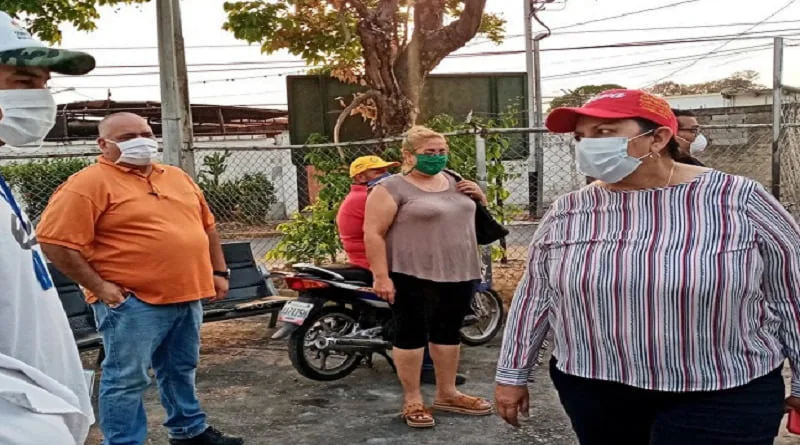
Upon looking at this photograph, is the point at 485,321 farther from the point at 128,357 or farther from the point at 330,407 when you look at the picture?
the point at 128,357

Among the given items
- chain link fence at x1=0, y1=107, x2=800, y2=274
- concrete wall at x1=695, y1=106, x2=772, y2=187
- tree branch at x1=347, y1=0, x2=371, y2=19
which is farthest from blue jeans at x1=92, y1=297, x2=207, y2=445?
concrete wall at x1=695, y1=106, x2=772, y2=187

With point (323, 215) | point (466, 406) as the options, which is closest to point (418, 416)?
point (466, 406)

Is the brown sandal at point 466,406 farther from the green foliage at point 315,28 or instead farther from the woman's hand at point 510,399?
the green foliage at point 315,28

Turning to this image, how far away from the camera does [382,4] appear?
331 inches

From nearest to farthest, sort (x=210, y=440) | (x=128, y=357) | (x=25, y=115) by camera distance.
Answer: (x=25, y=115), (x=128, y=357), (x=210, y=440)

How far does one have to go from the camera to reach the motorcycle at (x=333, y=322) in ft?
18.7

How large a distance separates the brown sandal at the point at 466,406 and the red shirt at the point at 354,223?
1.15 m

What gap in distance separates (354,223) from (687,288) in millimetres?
3457

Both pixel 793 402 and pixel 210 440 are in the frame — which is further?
pixel 210 440

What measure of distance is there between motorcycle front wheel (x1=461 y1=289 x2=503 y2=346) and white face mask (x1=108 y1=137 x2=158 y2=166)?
3.21 metres

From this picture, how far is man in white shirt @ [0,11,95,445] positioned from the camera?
4.73 feet

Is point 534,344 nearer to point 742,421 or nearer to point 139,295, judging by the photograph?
point 742,421

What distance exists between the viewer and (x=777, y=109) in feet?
23.4

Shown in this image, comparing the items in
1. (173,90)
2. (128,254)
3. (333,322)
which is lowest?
(333,322)
